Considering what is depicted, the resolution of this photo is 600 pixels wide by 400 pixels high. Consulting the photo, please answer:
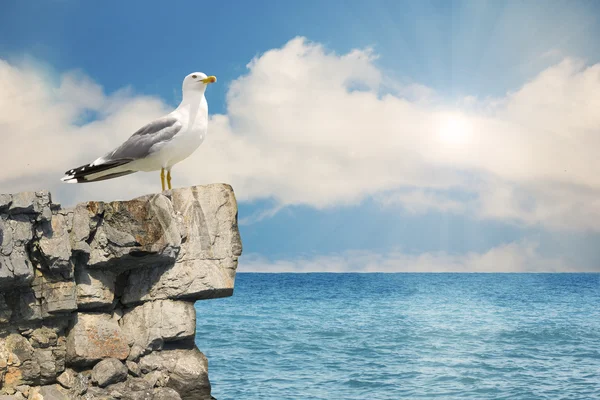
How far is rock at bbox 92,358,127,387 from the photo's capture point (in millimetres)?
7840

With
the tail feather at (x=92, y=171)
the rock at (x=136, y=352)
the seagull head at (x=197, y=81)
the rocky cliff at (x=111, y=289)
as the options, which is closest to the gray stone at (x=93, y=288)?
the rocky cliff at (x=111, y=289)

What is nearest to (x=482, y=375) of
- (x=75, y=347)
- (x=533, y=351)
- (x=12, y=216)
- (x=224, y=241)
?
(x=533, y=351)

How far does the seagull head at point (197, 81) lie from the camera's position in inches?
346

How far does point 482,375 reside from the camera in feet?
44.3

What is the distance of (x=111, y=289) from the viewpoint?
326 inches

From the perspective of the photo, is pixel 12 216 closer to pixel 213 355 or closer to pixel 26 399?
pixel 26 399

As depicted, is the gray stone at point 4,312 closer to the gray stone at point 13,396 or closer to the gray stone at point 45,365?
the gray stone at point 45,365

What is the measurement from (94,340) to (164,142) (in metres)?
2.60

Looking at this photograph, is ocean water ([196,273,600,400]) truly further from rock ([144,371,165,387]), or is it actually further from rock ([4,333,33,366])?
rock ([4,333,33,366])

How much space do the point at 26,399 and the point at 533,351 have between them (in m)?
13.2

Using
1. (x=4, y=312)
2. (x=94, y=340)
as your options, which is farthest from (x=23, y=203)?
(x=94, y=340)

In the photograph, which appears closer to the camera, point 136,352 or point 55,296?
point 55,296

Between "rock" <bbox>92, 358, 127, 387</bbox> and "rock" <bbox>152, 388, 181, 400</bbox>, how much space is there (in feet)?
1.47

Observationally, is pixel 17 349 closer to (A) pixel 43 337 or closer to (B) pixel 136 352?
(A) pixel 43 337
